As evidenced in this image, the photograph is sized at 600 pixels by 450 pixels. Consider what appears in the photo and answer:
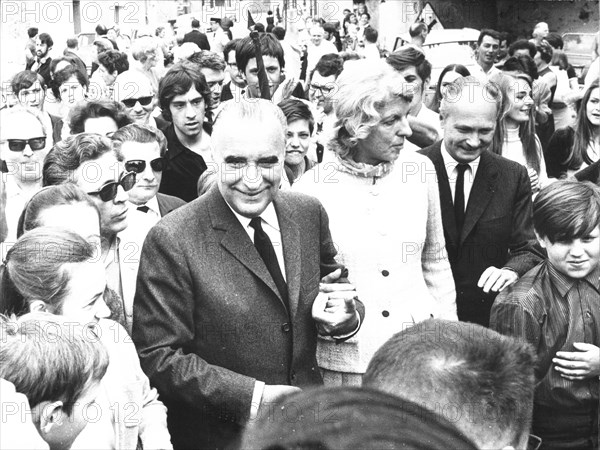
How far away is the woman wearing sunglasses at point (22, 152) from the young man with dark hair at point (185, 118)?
→ 0.68 meters

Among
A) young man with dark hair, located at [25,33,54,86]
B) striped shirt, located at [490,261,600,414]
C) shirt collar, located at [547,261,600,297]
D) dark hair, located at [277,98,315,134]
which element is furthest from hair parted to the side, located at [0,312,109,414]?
young man with dark hair, located at [25,33,54,86]

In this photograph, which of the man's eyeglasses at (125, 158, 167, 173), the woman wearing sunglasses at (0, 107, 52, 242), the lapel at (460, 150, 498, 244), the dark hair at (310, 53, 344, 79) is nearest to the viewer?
the lapel at (460, 150, 498, 244)

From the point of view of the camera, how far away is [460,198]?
4047mm

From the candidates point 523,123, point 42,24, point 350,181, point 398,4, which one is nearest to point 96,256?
point 350,181

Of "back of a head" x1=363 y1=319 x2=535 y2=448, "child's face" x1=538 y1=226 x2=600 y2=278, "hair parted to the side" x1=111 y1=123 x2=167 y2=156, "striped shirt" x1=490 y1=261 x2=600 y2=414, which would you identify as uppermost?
"back of a head" x1=363 y1=319 x2=535 y2=448

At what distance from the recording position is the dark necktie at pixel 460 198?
404 centimetres

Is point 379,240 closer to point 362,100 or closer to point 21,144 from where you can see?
point 362,100

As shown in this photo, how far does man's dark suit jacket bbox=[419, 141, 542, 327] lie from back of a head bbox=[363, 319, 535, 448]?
2.59m

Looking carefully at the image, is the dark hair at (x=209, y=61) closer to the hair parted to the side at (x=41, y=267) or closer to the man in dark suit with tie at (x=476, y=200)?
the man in dark suit with tie at (x=476, y=200)

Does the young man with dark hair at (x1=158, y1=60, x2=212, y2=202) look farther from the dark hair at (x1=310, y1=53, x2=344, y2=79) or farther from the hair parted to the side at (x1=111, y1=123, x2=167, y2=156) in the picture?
the dark hair at (x1=310, y1=53, x2=344, y2=79)

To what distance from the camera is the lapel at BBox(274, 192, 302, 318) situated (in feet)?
9.66

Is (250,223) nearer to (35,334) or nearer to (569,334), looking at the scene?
(35,334)

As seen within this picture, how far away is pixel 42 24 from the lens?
16750mm

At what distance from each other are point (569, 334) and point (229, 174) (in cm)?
131
